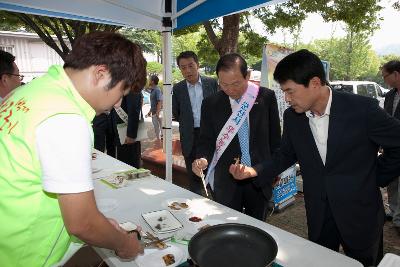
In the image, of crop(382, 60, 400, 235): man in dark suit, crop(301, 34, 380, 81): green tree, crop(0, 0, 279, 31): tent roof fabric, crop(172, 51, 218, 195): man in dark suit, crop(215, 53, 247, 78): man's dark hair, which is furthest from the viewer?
crop(301, 34, 380, 81): green tree

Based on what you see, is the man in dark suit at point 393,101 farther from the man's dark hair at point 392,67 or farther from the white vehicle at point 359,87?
the white vehicle at point 359,87

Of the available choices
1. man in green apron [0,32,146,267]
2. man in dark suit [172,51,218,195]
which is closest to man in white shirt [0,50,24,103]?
man in dark suit [172,51,218,195]

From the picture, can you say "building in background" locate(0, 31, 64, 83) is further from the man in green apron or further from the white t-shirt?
the white t-shirt

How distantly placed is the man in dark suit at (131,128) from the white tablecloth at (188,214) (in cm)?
229

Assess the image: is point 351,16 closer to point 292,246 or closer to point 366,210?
point 366,210

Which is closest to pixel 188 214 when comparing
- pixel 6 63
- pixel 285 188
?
pixel 6 63

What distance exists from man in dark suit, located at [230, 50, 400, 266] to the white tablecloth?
417mm

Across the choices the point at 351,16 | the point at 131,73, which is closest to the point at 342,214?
the point at 131,73

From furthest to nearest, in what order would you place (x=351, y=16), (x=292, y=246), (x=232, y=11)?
(x=351, y=16) < (x=232, y=11) < (x=292, y=246)

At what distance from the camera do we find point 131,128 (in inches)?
192

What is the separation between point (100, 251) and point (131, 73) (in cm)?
95

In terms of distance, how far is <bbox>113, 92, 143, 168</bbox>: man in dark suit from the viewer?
4.79 m

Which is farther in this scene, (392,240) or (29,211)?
(392,240)

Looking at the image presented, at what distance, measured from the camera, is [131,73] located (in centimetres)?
115
